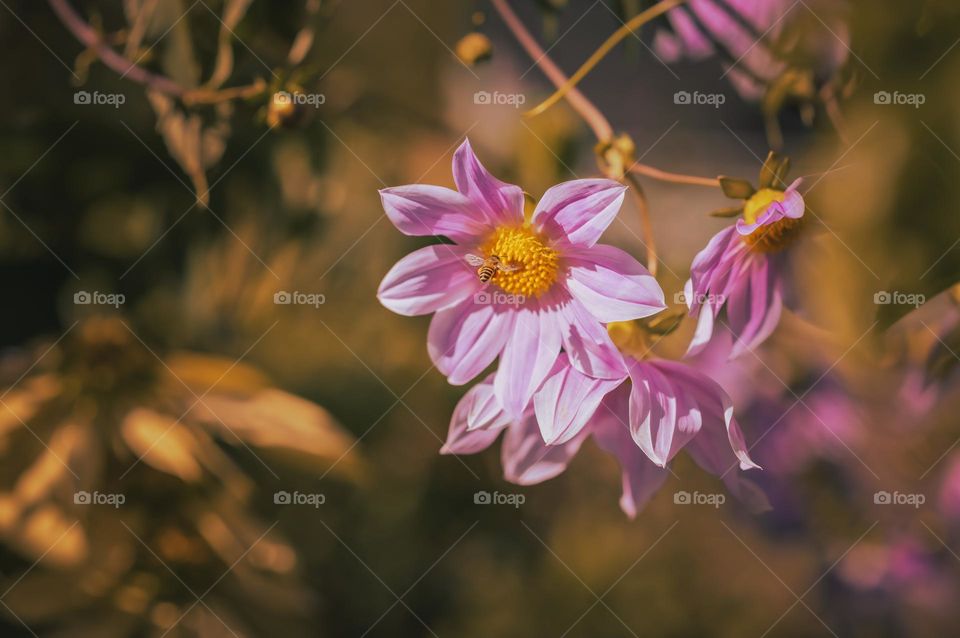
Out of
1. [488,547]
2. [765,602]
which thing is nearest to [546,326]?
[488,547]

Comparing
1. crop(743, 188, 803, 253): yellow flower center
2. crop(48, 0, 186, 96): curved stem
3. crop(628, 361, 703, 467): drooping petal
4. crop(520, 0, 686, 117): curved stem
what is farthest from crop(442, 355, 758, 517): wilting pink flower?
crop(48, 0, 186, 96): curved stem

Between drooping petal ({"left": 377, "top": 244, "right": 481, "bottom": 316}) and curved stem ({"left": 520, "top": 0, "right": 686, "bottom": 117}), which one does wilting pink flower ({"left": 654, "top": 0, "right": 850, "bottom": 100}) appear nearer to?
curved stem ({"left": 520, "top": 0, "right": 686, "bottom": 117})

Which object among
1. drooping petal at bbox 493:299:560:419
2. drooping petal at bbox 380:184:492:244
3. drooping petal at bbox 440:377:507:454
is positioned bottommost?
drooping petal at bbox 440:377:507:454

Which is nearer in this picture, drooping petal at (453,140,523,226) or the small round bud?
drooping petal at (453,140,523,226)

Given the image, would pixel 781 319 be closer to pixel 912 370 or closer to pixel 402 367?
pixel 912 370

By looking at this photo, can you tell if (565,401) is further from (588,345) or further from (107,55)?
(107,55)

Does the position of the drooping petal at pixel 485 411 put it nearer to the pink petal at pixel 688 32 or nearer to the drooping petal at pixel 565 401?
the drooping petal at pixel 565 401
